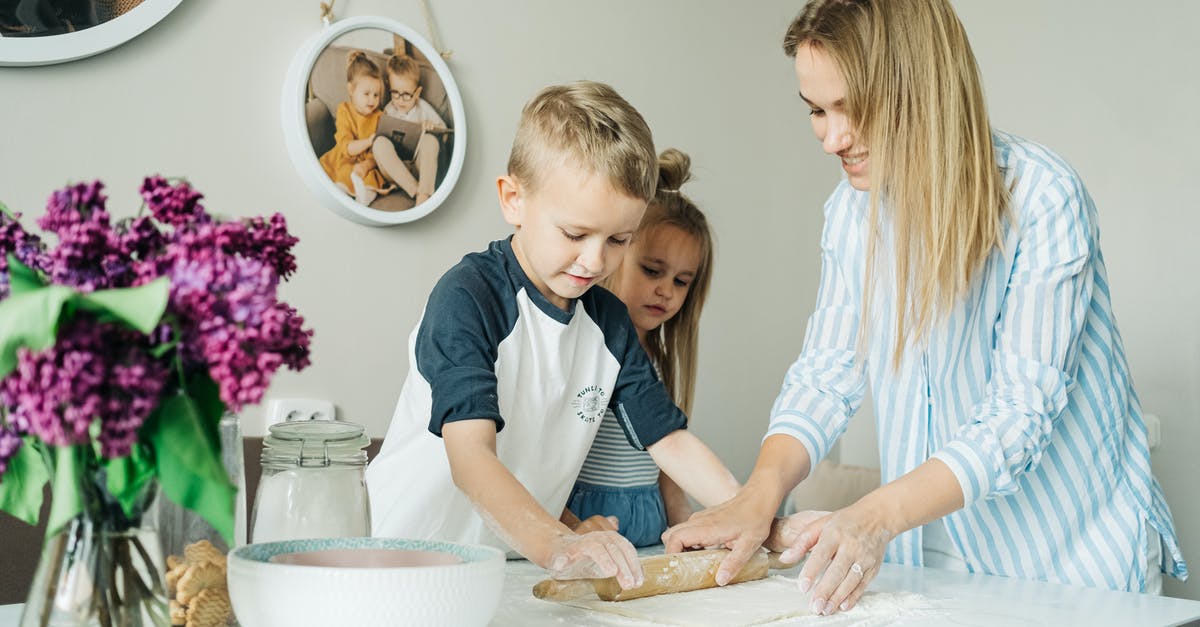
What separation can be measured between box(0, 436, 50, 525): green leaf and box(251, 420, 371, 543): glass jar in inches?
7.2

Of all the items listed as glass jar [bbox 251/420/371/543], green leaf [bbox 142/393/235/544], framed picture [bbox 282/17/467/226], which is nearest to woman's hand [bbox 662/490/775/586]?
glass jar [bbox 251/420/371/543]

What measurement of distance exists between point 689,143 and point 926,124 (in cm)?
124

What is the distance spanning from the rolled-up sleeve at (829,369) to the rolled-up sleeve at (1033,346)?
207mm

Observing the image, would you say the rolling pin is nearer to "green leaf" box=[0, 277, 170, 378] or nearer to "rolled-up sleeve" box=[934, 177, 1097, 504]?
"rolled-up sleeve" box=[934, 177, 1097, 504]

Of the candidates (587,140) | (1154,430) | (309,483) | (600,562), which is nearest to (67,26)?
(587,140)

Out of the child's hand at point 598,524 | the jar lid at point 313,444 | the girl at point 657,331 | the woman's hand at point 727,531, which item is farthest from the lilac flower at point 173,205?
the girl at point 657,331

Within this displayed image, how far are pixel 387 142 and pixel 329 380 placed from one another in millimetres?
436

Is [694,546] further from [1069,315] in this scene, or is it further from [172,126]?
[172,126]

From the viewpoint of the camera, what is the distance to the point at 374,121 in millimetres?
1847

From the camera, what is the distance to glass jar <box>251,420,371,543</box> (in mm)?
757

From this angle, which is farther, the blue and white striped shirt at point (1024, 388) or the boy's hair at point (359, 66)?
the boy's hair at point (359, 66)

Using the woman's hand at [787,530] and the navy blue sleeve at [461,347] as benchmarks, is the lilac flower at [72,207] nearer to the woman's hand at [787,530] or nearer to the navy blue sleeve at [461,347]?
the navy blue sleeve at [461,347]

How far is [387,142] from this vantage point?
6.12ft

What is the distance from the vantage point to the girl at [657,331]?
1606 millimetres
